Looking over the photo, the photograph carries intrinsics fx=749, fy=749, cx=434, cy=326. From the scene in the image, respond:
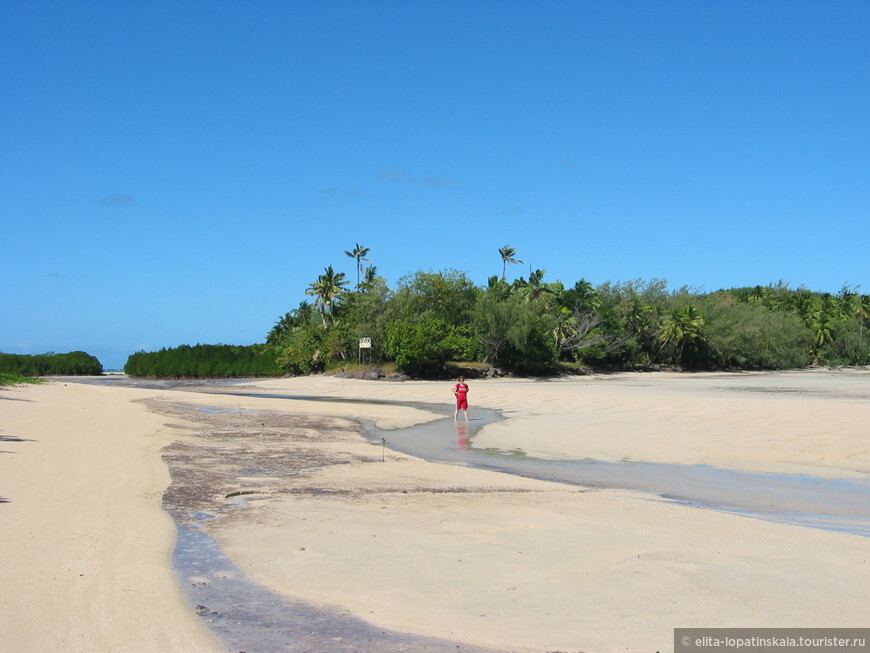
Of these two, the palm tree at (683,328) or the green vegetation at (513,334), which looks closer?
the green vegetation at (513,334)

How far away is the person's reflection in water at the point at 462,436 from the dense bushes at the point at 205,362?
44238 millimetres

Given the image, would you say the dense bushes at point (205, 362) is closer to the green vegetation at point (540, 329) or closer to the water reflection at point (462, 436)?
the green vegetation at point (540, 329)

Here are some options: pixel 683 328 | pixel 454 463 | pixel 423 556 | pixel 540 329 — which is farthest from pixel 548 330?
pixel 423 556

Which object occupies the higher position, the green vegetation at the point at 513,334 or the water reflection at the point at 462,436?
the green vegetation at the point at 513,334

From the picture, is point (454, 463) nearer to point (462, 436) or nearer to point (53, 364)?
point (462, 436)

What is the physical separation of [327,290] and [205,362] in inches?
523

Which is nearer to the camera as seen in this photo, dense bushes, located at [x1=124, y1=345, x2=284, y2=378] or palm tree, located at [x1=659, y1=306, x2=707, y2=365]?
dense bushes, located at [x1=124, y1=345, x2=284, y2=378]

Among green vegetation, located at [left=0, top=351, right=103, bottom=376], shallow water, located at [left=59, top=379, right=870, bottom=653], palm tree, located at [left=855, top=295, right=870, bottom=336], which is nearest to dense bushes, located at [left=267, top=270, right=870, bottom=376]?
palm tree, located at [left=855, top=295, right=870, bottom=336]

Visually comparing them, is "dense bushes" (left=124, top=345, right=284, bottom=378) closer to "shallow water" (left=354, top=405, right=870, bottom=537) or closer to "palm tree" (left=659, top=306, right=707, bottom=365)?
"palm tree" (left=659, top=306, right=707, bottom=365)

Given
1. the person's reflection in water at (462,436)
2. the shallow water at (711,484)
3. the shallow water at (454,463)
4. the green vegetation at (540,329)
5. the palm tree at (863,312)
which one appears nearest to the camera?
the shallow water at (454,463)

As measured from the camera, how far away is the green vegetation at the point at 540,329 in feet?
195

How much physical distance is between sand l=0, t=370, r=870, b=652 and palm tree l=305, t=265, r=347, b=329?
55.3 metres

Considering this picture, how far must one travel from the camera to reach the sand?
5.50m

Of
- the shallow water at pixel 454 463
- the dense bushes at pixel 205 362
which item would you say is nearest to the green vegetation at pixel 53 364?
the dense bushes at pixel 205 362
